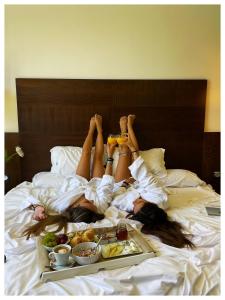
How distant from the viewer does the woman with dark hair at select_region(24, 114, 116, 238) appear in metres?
1.78

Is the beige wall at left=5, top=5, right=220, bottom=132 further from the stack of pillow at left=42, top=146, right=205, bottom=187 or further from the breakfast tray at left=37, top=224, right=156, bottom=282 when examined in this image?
the breakfast tray at left=37, top=224, right=156, bottom=282

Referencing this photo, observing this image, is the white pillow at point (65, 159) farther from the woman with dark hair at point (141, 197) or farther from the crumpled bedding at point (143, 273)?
the crumpled bedding at point (143, 273)

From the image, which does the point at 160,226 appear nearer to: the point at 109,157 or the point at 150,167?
the point at 150,167

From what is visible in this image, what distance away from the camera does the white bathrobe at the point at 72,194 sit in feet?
6.43

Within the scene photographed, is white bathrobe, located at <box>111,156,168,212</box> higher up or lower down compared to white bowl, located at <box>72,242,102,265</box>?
higher up

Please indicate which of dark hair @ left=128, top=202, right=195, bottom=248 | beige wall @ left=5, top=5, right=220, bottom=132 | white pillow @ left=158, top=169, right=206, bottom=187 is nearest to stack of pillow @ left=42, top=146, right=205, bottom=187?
white pillow @ left=158, top=169, right=206, bottom=187

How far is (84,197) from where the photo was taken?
6.65 ft

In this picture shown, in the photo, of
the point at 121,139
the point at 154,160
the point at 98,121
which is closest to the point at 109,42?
the point at 98,121

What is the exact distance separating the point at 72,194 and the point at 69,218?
24 centimetres

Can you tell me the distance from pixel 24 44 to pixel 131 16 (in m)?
1.04

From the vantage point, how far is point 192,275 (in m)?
1.21

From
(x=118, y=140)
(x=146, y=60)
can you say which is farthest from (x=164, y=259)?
(x=146, y=60)

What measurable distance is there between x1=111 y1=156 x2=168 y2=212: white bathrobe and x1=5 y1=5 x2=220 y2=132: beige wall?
102cm

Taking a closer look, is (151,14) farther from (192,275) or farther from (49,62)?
(192,275)
